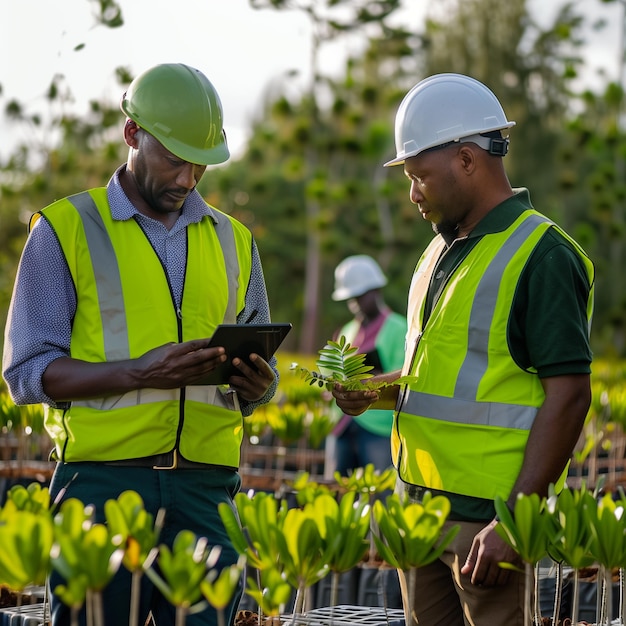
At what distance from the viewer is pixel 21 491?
2.75 meters

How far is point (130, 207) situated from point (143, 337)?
1.26 feet

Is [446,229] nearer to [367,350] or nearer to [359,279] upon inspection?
[367,350]

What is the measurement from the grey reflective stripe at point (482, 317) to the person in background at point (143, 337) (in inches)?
21.9

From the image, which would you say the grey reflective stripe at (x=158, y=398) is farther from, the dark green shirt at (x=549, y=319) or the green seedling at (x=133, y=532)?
the green seedling at (x=133, y=532)

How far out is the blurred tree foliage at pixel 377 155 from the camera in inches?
740

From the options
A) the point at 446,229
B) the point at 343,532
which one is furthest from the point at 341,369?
the point at 343,532

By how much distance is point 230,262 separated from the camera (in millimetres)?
3383

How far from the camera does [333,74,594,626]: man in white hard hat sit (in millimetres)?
2967

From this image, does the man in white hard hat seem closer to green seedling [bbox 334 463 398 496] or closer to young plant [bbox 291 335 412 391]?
young plant [bbox 291 335 412 391]

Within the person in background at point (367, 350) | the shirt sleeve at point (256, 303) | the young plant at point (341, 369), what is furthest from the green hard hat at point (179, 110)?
the person in background at point (367, 350)

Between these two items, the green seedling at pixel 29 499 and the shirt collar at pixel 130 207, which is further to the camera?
the shirt collar at pixel 130 207

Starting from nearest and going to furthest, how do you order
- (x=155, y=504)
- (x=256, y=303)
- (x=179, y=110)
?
1. (x=155, y=504)
2. (x=179, y=110)
3. (x=256, y=303)

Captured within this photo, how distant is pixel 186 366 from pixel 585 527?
1094 millimetres

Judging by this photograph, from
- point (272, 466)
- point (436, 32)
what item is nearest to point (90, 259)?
point (272, 466)
